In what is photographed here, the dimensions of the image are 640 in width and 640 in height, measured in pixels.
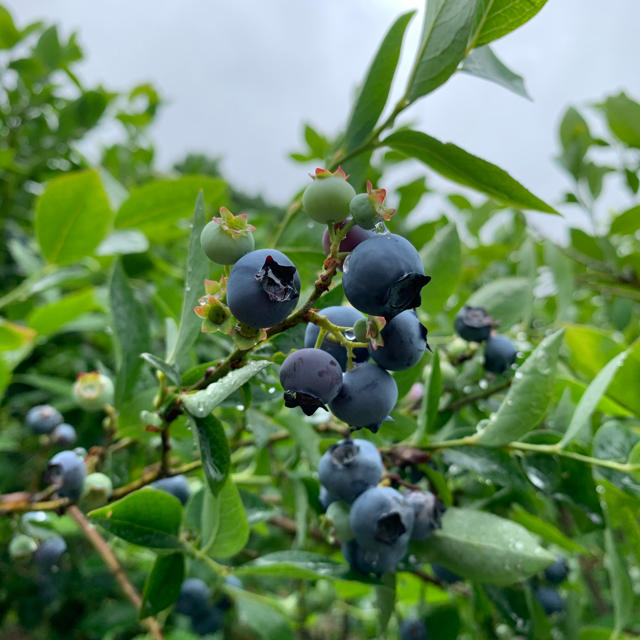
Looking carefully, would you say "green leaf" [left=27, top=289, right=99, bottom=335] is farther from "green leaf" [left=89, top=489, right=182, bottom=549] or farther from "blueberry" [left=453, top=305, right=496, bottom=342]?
"blueberry" [left=453, top=305, right=496, bottom=342]

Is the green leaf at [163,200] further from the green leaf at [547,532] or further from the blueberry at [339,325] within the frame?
the green leaf at [547,532]

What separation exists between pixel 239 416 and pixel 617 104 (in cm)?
133

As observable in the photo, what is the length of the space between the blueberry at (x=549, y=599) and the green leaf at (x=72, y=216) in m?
1.35

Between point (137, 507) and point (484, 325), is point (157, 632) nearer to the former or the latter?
point (137, 507)

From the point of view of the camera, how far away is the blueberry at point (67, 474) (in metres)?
0.88

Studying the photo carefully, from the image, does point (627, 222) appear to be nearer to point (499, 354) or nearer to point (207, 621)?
point (499, 354)

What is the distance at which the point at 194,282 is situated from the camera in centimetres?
70

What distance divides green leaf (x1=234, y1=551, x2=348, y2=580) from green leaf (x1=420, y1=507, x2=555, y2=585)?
0.14 meters

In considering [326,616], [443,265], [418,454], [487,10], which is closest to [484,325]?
[443,265]

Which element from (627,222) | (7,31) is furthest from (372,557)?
(7,31)

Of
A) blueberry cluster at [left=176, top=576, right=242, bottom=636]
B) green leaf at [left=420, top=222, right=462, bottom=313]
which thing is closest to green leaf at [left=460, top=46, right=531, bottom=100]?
green leaf at [left=420, top=222, right=462, bottom=313]

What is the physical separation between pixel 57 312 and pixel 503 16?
4.03 feet

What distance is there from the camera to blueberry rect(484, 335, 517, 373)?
3.36 ft

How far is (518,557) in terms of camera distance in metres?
0.76
